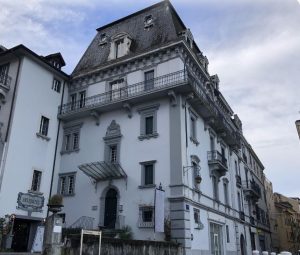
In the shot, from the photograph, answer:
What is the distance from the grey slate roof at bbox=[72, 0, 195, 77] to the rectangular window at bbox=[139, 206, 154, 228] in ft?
38.6

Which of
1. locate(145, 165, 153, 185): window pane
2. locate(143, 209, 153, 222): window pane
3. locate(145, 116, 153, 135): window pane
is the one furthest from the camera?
locate(145, 116, 153, 135): window pane

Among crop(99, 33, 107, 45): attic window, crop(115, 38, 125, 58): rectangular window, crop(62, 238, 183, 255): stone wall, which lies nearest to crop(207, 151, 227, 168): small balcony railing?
crop(62, 238, 183, 255): stone wall

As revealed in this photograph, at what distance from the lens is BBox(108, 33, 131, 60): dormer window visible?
27.4m

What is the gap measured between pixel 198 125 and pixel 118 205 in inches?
336

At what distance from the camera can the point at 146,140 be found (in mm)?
23000

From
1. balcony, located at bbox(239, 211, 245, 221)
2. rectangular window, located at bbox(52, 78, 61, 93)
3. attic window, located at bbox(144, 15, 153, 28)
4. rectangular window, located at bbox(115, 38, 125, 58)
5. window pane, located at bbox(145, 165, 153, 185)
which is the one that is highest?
attic window, located at bbox(144, 15, 153, 28)

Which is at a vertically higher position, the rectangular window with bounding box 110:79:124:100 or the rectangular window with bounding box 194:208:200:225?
the rectangular window with bounding box 110:79:124:100

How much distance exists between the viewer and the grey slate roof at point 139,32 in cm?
2653

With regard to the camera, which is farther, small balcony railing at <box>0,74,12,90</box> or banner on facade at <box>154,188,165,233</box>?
small balcony railing at <box>0,74,12,90</box>

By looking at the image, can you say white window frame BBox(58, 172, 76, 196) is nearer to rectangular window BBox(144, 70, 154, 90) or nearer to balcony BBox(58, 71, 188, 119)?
balcony BBox(58, 71, 188, 119)

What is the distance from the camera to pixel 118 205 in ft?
73.4

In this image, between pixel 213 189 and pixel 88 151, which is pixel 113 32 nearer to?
pixel 88 151

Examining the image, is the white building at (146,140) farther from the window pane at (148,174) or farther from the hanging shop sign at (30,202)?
the hanging shop sign at (30,202)

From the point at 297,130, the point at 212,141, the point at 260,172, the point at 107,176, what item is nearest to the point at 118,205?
the point at 107,176
